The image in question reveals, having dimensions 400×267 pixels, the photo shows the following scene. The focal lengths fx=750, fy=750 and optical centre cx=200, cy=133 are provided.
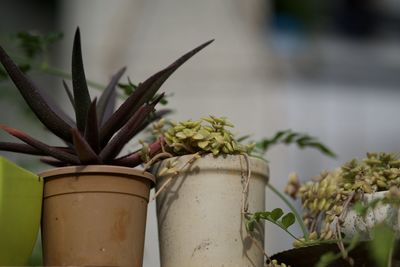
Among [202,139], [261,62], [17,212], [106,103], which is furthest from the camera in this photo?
[261,62]

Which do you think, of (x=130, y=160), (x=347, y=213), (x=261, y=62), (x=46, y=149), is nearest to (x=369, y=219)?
(x=347, y=213)

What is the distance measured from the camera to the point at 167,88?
434cm

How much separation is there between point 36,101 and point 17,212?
156 mm

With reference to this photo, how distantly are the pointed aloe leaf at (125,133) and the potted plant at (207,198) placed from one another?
70 millimetres

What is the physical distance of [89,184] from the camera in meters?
1.00

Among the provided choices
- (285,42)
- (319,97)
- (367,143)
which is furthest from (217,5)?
(367,143)

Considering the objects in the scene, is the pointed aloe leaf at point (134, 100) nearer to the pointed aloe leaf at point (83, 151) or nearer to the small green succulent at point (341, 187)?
the pointed aloe leaf at point (83, 151)

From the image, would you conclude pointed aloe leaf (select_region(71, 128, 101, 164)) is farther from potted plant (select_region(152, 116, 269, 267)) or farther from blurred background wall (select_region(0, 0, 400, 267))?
blurred background wall (select_region(0, 0, 400, 267))

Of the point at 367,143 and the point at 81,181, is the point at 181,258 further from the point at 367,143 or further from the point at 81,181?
the point at 367,143

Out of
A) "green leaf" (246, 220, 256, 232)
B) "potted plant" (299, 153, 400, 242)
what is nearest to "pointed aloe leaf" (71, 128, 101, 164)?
"green leaf" (246, 220, 256, 232)

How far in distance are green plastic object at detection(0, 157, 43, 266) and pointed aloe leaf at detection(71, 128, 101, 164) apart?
7 cm

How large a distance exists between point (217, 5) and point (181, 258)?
3730 millimetres

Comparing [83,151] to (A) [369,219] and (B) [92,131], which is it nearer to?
(B) [92,131]

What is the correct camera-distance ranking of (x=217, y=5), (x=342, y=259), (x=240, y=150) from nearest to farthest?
(x=342, y=259) → (x=240, y=150) → (x=217, y=5)
